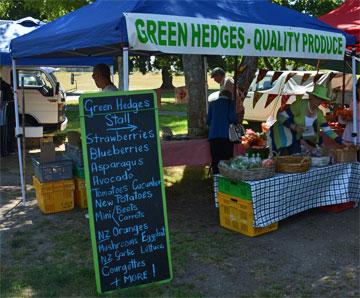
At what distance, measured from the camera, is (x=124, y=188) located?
4.08 m

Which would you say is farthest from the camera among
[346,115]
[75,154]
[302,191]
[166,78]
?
[166,78]

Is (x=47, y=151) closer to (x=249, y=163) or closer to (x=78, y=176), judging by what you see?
(x=78, y=176)

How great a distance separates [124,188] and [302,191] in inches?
99.4

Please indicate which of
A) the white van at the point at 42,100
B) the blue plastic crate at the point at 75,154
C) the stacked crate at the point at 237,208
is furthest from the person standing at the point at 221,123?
the white van at the point at 42,100

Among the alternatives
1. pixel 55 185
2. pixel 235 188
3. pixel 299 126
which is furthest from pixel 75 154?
pixel 299 126

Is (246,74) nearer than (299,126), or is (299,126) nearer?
(299,126)

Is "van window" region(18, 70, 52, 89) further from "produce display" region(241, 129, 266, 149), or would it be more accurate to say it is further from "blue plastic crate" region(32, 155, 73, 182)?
"produce display" region(241, 129, 266, 149)

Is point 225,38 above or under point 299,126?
above

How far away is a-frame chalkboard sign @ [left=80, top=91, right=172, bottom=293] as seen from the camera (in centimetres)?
395

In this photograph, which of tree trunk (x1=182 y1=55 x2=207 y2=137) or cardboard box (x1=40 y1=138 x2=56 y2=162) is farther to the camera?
tree trunk (x1=182 y1=55 x2=207 y2=137)

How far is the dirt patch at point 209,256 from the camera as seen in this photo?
4211mm

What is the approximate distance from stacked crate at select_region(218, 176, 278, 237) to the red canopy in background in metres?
2.84

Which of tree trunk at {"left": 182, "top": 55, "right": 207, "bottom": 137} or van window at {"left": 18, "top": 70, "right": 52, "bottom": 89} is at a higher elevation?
van window at {"left": 18, "top": 70, "right": 52, "bottom": 89}

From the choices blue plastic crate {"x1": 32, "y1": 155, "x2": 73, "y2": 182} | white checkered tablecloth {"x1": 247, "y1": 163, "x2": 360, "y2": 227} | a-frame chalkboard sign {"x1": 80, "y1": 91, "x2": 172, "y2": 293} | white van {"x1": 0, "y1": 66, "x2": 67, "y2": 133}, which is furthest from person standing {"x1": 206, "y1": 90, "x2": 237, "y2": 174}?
white van {"x1": 0, "y1": 66, "x2": 67, "y2": 133}
